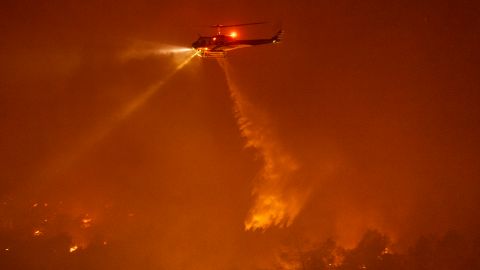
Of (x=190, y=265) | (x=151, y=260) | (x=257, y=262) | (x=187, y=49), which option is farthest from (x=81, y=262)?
(x=187, y=49)

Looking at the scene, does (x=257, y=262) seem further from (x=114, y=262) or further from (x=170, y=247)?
(x=114, y=262)

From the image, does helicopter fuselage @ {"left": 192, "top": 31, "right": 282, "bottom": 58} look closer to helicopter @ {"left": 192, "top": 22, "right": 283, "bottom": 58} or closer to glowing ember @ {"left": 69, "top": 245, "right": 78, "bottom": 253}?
helicopter @ {"left": 192, "top": 22, "right": 283, "bottom": 58}

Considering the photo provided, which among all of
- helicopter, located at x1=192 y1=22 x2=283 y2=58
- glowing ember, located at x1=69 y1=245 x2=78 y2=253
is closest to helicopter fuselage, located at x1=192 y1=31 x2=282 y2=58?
helicopter, located at x1=192 y1=22 x2=283 y2=58

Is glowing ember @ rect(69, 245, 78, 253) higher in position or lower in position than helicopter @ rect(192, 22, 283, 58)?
higher

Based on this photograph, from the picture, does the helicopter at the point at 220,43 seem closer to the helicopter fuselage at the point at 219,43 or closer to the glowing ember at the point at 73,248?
the helicopter fuselage at the point at 219,43

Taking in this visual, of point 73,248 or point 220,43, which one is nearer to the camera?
point 220,43

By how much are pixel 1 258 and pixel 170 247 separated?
1025cm

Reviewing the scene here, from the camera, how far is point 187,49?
19156mm

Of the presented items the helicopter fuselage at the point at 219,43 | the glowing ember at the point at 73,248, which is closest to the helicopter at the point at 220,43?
the helicopter fuselage at the point at 219,43

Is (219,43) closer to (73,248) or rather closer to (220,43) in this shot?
(220,43)

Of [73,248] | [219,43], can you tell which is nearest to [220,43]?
[219,43]

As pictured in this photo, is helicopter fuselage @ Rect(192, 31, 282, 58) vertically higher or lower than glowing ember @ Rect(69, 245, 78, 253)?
lower

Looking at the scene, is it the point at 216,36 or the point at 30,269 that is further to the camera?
the point at 30,269

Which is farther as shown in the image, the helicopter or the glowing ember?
the glowing ember
